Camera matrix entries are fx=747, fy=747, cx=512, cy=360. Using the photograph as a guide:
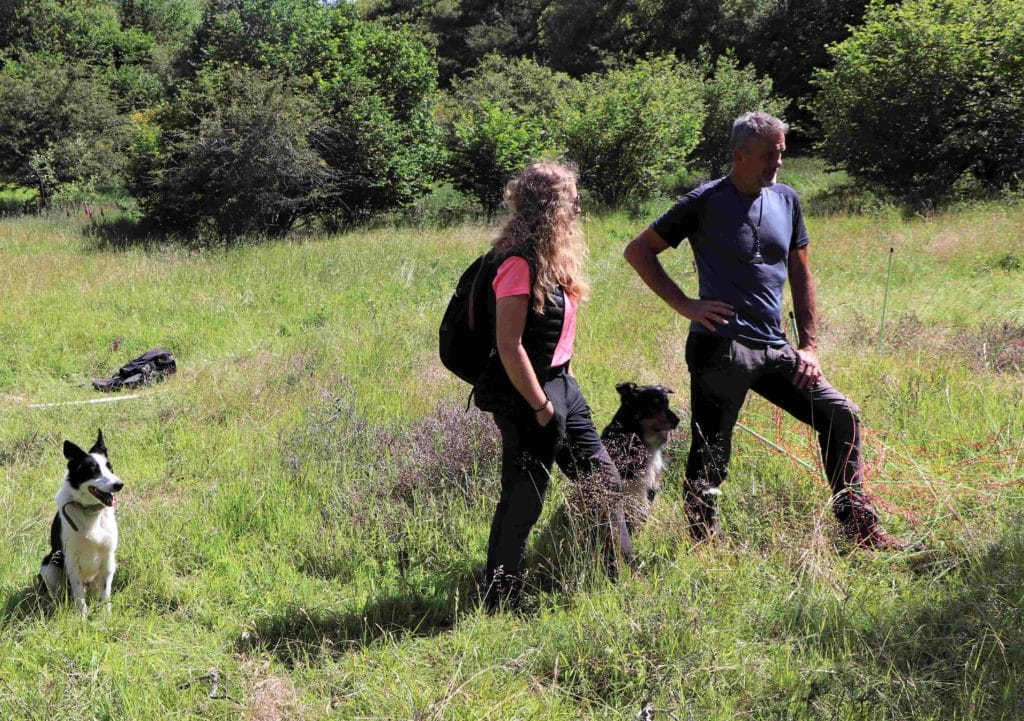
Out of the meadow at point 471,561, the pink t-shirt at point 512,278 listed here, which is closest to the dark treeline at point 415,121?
the meadow at point 471,561

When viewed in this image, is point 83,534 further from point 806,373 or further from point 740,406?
point 806,373

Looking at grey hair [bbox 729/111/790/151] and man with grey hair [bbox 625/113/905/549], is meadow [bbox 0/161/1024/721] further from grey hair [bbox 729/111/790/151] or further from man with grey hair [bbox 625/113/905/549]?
grey hair [bbox 729/111/790/151]

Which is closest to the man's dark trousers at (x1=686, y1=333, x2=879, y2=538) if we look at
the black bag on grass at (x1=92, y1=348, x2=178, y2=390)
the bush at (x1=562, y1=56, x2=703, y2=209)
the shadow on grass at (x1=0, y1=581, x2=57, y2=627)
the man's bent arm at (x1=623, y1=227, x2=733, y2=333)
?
the man's bent arm at (x1=623, y1=227, x2=733, y2=333)

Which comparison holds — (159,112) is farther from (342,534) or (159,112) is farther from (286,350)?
(342,534)

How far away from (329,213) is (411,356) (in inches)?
436

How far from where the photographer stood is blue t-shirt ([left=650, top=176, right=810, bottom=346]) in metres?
3.16

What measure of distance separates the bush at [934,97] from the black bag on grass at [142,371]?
14456 mm

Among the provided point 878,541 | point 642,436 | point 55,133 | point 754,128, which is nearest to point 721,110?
point 55,133

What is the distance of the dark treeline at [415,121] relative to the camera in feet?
50.5

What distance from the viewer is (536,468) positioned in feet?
9.43

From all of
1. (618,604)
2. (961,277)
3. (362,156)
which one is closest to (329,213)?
(362,156)

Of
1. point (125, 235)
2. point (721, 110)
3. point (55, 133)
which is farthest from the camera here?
point (721, 110)

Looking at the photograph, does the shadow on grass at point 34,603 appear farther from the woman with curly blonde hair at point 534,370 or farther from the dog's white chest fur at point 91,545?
the woman with curly blonde hair at point 534,370

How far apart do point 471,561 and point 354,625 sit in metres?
0.66
